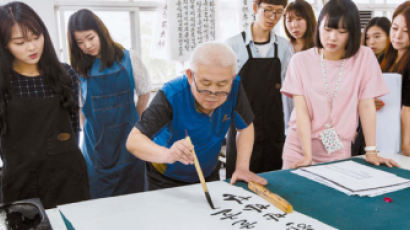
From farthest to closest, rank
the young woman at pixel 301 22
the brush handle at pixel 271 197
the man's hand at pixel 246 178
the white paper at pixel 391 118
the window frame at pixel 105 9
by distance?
the window frame at pixel 105 9
the young woman at pixel 301 22
the white paper at pixel 391 118
the man's hand at pixel 246 178
the brush handle at pixel 271 197

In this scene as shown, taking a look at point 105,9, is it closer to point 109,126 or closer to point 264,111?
point 109,126

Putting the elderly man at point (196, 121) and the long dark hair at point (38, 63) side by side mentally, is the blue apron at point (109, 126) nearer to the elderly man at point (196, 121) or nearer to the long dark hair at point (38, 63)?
the long dark hair at point (38, 63)

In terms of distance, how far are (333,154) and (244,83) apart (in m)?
0.84

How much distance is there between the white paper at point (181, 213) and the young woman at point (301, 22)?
1680 mm

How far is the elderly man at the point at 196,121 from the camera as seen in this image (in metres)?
1.28

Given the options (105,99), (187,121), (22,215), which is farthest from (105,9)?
(22,215)

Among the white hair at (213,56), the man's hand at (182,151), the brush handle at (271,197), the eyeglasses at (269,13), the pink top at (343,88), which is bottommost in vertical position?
the brush handle at (271,197)

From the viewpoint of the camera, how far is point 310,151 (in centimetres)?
176

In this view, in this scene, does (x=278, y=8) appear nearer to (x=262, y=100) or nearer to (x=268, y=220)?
(x=262, y=100)

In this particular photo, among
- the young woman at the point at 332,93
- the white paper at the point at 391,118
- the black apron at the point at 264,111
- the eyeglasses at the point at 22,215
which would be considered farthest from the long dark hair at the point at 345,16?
the eyeglasses at the point at 22,215

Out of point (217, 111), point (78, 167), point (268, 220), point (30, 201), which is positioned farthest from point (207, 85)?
point (78, 167)

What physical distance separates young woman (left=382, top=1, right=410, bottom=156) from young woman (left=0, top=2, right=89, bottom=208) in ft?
5.51

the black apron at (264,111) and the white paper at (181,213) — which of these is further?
the black apron at (264,111)

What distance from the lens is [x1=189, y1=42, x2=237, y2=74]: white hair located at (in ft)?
4.17
